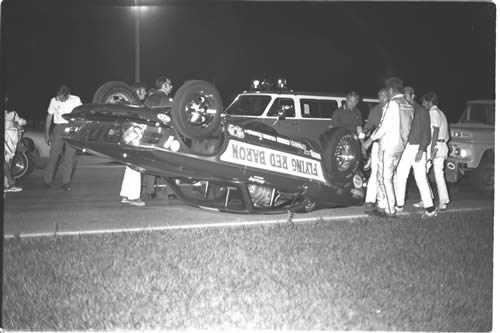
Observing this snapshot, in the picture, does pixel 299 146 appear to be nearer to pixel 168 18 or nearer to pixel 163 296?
pixel 163 296

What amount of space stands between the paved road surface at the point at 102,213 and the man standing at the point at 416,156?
66 centimetres

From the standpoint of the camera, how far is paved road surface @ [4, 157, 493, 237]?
751cm

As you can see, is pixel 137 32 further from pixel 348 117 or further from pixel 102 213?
pixel 102 213

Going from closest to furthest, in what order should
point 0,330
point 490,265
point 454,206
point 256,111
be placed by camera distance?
point 0,330 → point 490,265 → point 454,206 → point 256,111

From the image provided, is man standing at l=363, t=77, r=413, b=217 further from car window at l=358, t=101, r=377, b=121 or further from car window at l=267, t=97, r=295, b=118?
car window at l=358, t=101, r=377, b=121

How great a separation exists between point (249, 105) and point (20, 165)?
506cm

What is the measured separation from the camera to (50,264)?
18.8ft

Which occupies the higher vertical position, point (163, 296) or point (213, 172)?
point (213, 172)

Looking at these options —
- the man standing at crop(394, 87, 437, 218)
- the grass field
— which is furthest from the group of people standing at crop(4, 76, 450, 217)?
the grass field

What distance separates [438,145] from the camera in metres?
9.51

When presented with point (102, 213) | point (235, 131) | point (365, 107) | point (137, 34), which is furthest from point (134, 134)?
point (137, 34)

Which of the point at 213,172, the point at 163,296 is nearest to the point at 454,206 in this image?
the point at 213,172

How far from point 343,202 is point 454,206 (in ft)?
7.06

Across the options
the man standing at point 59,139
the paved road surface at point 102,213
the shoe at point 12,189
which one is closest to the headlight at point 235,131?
the paved road surface at point 102,213
